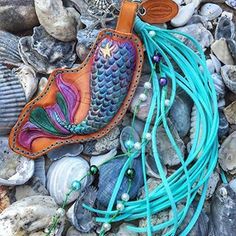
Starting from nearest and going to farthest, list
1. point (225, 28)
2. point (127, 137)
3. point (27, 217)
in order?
point (27, 217)
point (127, 137)
point (225, 28)

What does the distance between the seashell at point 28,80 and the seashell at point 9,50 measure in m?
0.03

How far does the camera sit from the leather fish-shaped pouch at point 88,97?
1178mm

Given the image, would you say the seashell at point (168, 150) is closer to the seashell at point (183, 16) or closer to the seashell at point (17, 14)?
the seashell at point (183, 16)

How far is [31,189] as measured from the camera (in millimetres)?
1212

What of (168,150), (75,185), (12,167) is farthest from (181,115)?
(12,167)

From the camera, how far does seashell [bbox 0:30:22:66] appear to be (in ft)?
4.21

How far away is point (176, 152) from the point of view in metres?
1.21

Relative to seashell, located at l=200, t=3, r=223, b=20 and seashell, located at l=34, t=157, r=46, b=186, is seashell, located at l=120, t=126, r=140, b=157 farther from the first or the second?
seashell, located at l=200, t=3, r=223, b=20

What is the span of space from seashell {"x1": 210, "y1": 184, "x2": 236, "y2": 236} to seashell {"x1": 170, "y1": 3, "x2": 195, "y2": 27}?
0.39 metres

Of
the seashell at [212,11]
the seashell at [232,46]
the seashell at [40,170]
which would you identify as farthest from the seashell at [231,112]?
the seashell at [40,170]

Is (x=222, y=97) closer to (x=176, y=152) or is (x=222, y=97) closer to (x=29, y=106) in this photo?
(x=176, y=152)

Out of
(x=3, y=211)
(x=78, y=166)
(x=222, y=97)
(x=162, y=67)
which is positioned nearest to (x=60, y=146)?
(x=78, y=166)

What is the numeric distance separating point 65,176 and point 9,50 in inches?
12.7

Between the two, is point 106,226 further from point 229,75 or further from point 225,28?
point 225,28
